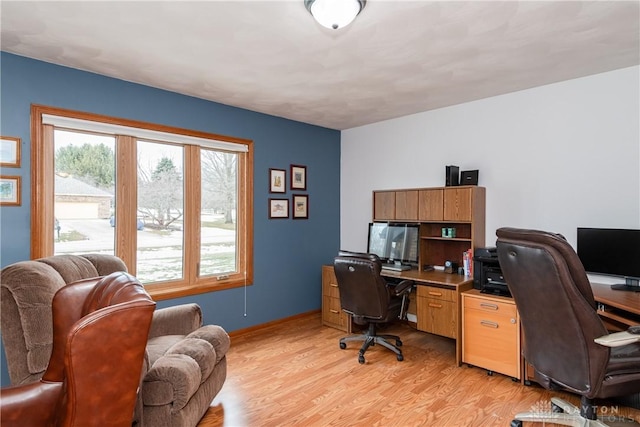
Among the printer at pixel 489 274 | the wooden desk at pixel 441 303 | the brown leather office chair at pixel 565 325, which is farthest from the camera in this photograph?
the wooden desk at pixel 441 303

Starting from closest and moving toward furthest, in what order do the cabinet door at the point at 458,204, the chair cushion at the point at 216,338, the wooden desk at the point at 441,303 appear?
the chair cushion at the point at 216,338 < the wooden desk at the point at 441,303 < the cabinet door at the point at 458,204

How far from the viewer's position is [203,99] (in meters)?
3.64

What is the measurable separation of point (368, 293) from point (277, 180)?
5.98 ft

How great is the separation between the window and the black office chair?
4.07 feet

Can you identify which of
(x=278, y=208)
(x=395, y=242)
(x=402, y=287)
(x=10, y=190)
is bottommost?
(x=402, y=287)

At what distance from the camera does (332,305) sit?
4191 millimetres

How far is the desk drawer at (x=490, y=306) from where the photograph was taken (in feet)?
9.34

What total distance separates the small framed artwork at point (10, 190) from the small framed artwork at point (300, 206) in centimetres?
265

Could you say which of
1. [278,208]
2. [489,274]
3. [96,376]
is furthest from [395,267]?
[96,376]

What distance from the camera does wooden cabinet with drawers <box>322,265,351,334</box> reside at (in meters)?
4.07

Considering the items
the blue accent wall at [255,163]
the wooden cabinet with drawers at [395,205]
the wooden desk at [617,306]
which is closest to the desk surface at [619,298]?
the wooden desk at [617,306]

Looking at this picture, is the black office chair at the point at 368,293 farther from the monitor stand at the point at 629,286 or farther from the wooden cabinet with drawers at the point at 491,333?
the monitor stand at the point at 629,286

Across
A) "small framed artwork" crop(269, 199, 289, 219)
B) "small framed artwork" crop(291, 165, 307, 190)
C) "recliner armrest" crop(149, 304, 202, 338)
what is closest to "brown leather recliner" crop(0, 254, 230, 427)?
"recliner armrest" crop(149, 304, 202, 338)

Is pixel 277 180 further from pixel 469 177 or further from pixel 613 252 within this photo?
pixel 613 252
